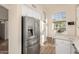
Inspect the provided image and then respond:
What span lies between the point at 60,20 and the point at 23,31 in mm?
2242

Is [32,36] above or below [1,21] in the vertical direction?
below

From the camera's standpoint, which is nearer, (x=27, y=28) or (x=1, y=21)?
(x=27, y=28)

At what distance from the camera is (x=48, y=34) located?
17.6 feet

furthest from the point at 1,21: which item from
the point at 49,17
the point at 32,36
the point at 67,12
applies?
the point at 67,12

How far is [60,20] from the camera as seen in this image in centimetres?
502

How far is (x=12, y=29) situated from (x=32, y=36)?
640mm
